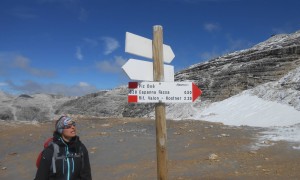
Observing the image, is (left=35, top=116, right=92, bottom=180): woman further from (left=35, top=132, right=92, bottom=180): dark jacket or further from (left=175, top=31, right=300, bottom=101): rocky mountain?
(left=175, top=31, right=300, bottom=101): rocky mountain

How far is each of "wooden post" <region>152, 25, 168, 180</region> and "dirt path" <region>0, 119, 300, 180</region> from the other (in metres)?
4.62

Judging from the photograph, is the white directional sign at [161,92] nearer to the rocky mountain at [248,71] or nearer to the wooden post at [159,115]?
the wooden post at [159,115]

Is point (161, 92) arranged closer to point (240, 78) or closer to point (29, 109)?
point (240, 78)

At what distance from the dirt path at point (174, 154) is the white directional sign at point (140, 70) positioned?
4959 mm

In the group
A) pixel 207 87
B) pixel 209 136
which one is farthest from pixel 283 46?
pixel 209 136

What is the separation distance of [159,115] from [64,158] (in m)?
1.75

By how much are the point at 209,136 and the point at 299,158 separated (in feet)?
18.7

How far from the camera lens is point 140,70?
5.45m

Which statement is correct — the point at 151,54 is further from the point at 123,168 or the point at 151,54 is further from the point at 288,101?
the point at 288,101

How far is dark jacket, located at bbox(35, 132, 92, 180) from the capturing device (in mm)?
4215

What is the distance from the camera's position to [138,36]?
5.46 m

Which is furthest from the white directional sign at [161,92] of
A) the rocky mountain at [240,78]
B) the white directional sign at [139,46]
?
the rocky mountain at [240,78]

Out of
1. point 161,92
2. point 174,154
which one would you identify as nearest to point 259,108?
point 174,154

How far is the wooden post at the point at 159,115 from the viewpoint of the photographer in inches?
217
